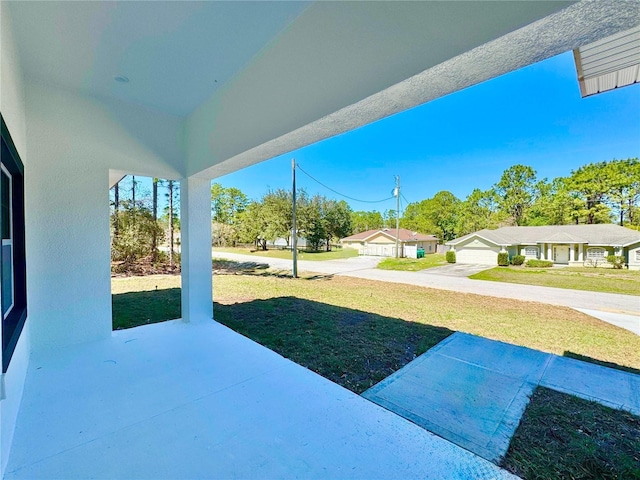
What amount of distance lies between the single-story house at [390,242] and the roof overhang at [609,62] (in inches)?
655

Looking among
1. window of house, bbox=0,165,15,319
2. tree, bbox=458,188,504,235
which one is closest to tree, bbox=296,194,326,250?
tree, bbox=458,188,504,235

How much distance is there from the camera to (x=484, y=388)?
93.2 inches

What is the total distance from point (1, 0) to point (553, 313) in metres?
8.40

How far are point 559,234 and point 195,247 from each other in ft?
52.7

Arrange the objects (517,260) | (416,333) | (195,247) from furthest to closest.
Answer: (517,260) < (416,333) < (195,247)

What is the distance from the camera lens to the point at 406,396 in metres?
2.21

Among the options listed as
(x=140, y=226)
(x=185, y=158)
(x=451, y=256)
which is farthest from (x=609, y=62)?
(x=451, y=256)

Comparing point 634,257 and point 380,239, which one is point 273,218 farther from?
point 634,257

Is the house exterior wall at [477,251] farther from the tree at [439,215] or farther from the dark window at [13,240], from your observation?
the dark window at [13,240]

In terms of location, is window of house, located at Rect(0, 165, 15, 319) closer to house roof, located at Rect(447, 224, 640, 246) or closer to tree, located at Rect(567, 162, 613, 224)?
house roof, located at Rect(447, 224, 640, 246)

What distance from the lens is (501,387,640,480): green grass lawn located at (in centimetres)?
152

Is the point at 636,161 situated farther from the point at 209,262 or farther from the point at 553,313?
the point at 209,262

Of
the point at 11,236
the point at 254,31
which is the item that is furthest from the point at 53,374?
the point at 254,31

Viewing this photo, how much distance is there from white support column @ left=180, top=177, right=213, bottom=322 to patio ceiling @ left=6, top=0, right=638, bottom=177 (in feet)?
2.15
